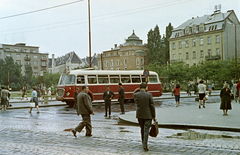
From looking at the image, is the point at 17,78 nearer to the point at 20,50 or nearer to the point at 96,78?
the point at 20,50

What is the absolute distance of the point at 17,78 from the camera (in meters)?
78.1

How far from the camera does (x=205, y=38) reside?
69875mm

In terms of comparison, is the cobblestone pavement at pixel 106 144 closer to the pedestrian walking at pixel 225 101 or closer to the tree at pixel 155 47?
the pedestrian walking at pixel 225 101

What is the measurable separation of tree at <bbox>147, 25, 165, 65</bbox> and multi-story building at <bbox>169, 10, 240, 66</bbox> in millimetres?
4709

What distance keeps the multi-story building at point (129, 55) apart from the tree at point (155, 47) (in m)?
4.40

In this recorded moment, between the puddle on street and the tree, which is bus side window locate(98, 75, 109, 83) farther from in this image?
the tree

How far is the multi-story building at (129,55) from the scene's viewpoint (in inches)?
3521

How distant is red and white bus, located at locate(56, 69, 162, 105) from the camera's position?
2303 cm

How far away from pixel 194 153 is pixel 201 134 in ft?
10.00

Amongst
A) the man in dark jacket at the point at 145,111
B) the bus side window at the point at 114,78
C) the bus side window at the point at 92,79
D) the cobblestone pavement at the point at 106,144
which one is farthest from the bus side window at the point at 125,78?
the man in dark jacket at the point at 145,111

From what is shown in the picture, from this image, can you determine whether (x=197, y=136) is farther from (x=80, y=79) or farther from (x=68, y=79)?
(x=68, y=79)

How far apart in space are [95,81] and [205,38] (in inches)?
2051

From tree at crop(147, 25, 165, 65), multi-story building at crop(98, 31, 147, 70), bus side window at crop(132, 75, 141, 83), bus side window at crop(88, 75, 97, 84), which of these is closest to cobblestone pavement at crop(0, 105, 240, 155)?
bus side window at crop(88, 75, 97, 84)

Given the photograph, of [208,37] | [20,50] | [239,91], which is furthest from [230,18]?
[20,50]
